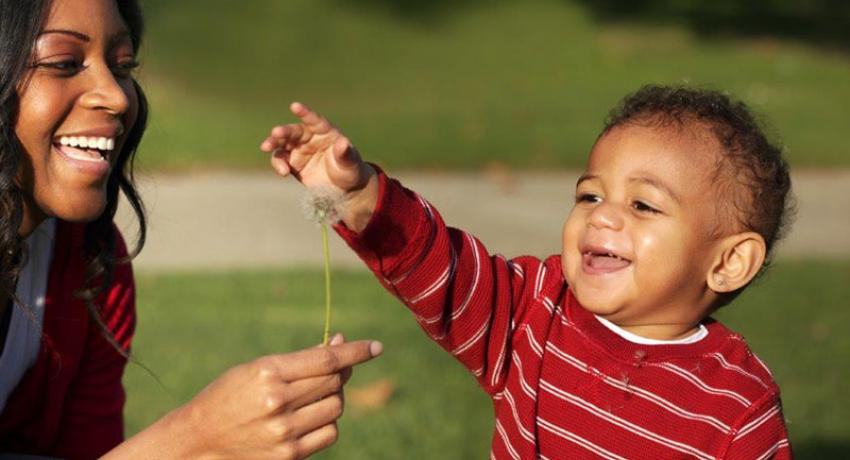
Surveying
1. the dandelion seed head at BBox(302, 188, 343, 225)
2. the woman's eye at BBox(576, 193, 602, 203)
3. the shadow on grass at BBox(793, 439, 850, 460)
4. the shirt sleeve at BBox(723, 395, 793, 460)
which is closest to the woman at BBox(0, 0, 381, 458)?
the dandelion seed head at BBox(302, 188, 343, 225)

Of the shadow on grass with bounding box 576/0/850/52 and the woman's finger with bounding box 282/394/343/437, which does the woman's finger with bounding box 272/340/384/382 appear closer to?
the woman's finger with bounding box 282/394/343/437

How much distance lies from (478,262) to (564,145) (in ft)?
25.0

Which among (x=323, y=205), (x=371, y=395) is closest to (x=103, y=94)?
(x=323, y=205)

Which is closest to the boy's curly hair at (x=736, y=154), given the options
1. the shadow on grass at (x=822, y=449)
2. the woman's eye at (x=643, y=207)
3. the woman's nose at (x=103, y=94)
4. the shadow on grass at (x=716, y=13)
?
the woman's eye at (x=643, y=207)

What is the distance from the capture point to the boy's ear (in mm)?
2721

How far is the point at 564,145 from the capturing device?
10266 mm

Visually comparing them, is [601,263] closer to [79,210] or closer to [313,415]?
[313,415]

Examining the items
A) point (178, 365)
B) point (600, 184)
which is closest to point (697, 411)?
point (600, 184)

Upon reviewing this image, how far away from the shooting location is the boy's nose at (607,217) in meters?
2.64

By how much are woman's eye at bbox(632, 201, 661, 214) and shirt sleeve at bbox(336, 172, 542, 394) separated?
1.02 feet

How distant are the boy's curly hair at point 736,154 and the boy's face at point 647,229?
0.09 ft

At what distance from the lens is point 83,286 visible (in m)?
3.30

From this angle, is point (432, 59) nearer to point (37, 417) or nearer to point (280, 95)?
point (280, 95)

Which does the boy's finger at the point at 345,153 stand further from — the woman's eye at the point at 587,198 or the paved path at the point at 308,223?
the paved path at the point at 308,223
